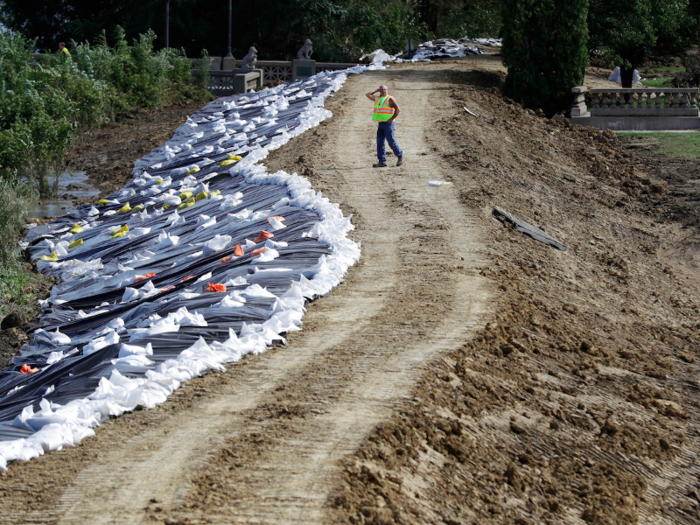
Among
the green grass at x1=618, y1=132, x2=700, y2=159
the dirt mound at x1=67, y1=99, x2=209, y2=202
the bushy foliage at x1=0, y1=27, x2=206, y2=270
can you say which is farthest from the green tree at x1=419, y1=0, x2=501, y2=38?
the dirt mound at x1=67, y1=99, x2=209, y2=202

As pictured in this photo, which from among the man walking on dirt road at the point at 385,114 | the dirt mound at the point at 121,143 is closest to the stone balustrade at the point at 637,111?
the man walking on dirt road at the point at 385,114

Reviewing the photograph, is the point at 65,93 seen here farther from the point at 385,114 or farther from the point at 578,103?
the point at 578,103

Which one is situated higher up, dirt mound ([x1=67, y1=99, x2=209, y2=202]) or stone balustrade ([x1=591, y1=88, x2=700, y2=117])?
stone balustrade ([x1=591, y1=88, x2=700, y2=117])

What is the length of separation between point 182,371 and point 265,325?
45.0 inches

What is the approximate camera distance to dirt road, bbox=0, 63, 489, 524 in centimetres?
489

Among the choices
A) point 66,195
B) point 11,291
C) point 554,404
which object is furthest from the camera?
point 66,195

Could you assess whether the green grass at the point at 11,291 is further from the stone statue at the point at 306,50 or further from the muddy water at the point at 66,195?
the stone statue at the point at 306,50

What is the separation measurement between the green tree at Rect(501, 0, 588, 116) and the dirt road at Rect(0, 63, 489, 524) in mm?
12178

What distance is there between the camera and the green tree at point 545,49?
21906 millimetres

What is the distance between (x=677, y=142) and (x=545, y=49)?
4648 millimetres

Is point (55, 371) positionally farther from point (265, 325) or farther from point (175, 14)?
point (175, 14)

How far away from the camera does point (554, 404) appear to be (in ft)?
22.3

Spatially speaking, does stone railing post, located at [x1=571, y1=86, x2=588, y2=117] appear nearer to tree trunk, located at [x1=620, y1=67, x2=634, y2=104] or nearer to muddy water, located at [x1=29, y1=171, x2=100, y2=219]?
tree trunk, located at [x1=620, y1=67, x2=634, y2=104]

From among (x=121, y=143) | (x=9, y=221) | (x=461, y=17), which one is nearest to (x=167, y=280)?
(x=9, y=221)
